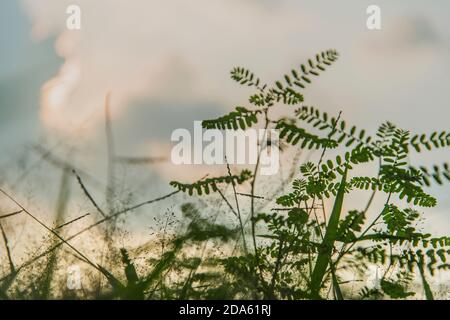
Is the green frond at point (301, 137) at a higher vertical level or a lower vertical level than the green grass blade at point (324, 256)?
higher

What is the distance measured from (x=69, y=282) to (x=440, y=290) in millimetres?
1897

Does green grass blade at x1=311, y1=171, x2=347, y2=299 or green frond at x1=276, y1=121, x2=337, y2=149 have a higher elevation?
green frond at x1=276, y1=121, x2=337, y2=149

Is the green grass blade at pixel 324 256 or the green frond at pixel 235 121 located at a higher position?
the green frond at pixel 235 121

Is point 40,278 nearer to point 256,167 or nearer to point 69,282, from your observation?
point 69,282

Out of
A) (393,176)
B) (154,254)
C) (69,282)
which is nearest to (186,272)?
(154,254)

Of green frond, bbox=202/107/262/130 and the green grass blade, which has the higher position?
green frond, bbox=202/107/262/130

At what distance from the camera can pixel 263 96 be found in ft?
9.82

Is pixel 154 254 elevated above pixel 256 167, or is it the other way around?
pixel 256 167
